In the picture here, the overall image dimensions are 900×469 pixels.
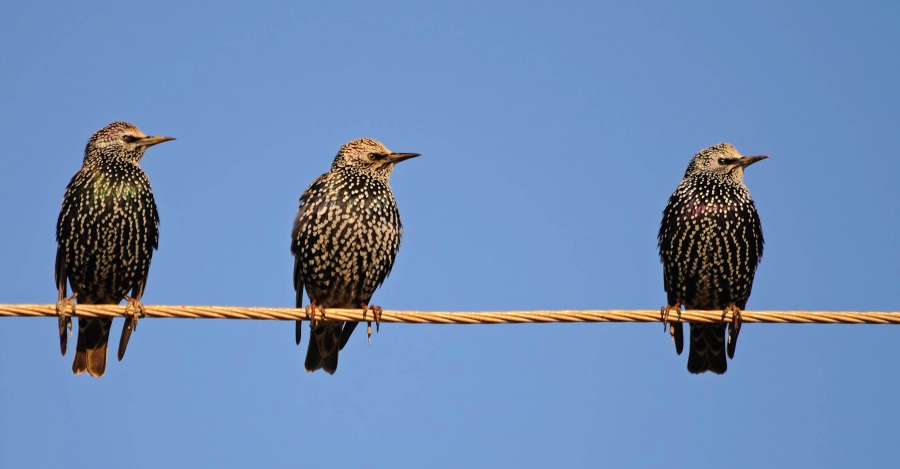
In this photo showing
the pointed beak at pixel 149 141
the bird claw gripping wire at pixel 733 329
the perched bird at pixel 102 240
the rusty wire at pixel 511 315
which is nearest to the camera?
the rusty wire at pixel 511 315

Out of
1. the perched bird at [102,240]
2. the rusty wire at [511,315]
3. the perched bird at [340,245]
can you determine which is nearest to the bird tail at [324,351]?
the perched bird at [340,245]

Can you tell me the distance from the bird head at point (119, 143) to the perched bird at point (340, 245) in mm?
1224

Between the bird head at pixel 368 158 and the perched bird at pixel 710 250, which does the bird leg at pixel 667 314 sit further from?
the bird head at pixel 368 158

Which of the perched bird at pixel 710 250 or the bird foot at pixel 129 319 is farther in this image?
the perched bird at pixel 710 250

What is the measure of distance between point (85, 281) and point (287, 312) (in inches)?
103

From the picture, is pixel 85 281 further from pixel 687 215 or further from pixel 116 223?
pixel 687 215

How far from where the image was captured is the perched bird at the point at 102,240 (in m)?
8.59

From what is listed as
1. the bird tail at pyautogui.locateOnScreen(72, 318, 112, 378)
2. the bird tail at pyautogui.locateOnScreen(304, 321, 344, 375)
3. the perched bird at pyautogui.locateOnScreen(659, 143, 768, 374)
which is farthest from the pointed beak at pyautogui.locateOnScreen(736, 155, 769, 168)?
the bird tail at pyautogui.locateOnScreen(72, 318, 112, 378)

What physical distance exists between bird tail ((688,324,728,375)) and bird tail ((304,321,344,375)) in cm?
254

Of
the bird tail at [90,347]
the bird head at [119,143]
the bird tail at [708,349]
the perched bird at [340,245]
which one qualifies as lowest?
the bird tail at [90,347]

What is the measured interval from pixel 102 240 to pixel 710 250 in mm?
4186

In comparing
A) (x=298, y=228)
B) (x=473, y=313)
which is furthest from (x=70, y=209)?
(x=473, y=313)

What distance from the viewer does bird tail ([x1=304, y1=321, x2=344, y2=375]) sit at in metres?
8.83

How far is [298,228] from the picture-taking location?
881 cm
